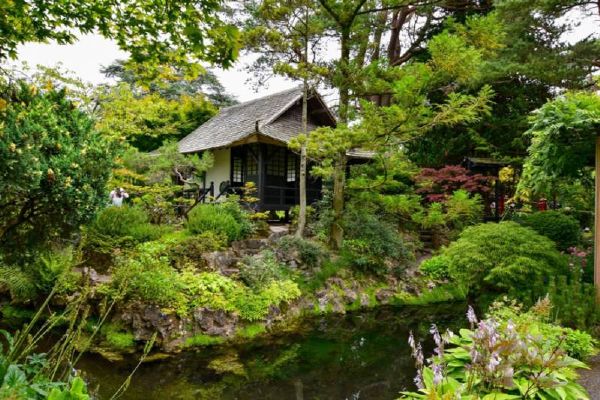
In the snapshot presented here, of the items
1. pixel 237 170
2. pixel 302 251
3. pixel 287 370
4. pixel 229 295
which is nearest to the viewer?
pixel 287 370

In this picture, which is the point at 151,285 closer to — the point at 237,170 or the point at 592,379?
the point at 592,379

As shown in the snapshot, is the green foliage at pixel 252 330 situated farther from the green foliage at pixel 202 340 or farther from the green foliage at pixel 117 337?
the green foliage at pixel 117 337

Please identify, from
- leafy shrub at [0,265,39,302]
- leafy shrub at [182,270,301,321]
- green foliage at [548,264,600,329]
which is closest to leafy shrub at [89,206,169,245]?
leafy shrub at [0,265,39,302]

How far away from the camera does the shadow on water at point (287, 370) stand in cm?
567

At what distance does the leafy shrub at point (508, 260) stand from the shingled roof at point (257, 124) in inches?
299

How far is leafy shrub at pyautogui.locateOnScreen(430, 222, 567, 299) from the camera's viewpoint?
7.43 meters

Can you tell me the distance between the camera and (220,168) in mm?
17906

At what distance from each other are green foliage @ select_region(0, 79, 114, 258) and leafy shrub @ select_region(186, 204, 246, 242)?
505 centimetres

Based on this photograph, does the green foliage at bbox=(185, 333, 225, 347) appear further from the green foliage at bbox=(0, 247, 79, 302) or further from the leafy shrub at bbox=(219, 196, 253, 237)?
the leafy shrub at bbox=(219, 196, 253, 237)

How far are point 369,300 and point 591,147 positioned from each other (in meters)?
6.06

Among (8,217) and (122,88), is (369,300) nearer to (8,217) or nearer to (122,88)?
(8,217)

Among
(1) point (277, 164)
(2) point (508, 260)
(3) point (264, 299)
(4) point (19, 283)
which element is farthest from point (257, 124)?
(2) point (508, 260)

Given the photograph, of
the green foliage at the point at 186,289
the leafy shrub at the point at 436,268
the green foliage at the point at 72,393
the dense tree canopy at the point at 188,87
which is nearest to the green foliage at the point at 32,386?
the green foliage at the point at 72,393

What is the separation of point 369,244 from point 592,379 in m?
7.40
